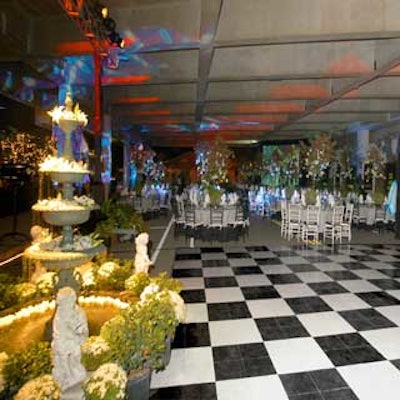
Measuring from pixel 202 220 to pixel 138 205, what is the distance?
3715 millimetres

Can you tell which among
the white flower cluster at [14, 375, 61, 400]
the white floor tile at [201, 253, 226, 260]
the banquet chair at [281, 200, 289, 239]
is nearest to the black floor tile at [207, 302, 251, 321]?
the white flower cluster at [14, 375, 61, 400]

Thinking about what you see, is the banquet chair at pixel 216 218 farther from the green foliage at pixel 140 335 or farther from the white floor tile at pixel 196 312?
the green foliage at pixel 140 335

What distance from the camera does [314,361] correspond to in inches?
109

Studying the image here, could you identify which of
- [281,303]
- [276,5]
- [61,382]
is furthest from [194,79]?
[61,382]

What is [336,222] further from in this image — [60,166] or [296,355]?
[60,166]

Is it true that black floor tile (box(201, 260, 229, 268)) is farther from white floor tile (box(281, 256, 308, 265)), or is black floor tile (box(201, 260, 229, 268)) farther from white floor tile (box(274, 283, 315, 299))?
white floor tile (box(274, 283, 315, 299))

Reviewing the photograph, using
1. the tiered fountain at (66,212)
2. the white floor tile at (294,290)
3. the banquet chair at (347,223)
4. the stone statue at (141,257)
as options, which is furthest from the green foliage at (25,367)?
the banquet chair at (347,223)

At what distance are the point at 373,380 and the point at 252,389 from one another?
87 centimetres

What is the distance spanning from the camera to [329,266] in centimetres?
549

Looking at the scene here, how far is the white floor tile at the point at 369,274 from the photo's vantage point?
4965 mm

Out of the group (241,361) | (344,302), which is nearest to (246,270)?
(344,302)

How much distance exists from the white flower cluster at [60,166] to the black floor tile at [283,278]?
3.13 metres

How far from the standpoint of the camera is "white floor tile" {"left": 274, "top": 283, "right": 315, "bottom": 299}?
4227 millimetres

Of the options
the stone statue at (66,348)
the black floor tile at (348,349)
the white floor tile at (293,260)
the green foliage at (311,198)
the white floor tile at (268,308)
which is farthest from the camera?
the green foliage at (311,198)
